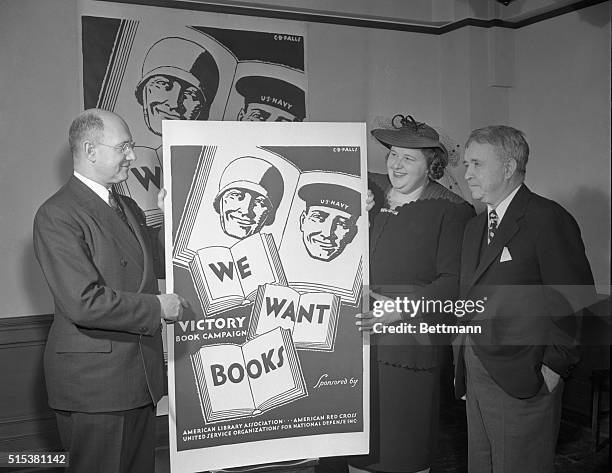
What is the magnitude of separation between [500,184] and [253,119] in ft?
2.30

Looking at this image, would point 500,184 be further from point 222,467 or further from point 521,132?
point 222,467

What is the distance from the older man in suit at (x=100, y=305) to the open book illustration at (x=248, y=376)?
0.44ft

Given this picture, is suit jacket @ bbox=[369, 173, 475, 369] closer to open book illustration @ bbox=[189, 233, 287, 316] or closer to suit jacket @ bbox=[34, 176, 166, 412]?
open book illustration @ bbox=[189, 233, 287, 316]

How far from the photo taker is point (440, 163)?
1849mm

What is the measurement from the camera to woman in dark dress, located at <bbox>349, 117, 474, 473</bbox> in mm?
1831

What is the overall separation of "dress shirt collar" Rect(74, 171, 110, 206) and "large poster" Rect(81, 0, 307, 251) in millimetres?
41

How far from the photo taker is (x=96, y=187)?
1.68 meters

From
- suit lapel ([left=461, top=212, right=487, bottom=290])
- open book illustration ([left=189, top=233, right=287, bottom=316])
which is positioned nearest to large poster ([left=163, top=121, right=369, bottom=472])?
open book illustration ([left=189, top=233, right=287, bottom=316])

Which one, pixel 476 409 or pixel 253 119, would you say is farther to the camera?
pixel 476 409

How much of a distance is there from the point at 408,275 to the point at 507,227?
30 centimetres

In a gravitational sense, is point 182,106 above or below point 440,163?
above

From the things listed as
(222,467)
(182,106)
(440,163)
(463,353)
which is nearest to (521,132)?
(440,163)

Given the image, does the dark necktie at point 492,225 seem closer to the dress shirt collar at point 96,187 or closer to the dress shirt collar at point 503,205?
the dress shirt collar at point 503,205

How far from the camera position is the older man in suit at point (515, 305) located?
1798mm
